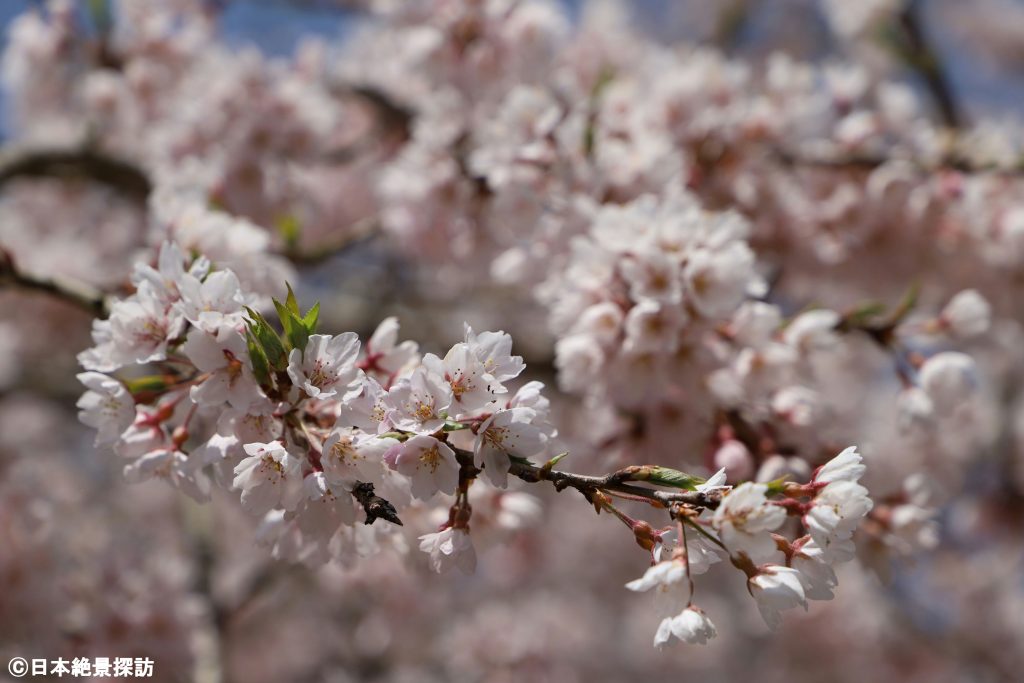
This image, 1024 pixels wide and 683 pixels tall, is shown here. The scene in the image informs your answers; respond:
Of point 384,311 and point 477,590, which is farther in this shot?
point 477,590

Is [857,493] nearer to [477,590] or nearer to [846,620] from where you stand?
[846,620]

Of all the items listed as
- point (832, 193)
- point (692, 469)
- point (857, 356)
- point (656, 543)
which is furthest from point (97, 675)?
point (857, 356)

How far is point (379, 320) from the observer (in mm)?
3939

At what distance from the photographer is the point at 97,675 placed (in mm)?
2371

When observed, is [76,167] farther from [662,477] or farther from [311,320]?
[662,477]

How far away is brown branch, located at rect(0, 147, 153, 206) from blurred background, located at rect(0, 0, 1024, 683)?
1cm

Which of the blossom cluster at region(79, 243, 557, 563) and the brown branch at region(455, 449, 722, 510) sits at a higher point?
the blossom cluster at region(79, 243, 557, 563)

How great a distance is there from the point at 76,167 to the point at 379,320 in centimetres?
146

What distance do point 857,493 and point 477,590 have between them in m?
5.53

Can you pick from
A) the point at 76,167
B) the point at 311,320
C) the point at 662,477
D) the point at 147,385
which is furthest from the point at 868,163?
the point at 76,167

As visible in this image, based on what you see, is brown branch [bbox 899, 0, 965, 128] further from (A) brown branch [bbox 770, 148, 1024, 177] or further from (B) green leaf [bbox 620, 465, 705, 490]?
(B) green leaf [bbox 620, 465, 705, 490]

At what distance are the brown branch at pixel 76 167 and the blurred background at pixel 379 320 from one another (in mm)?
15

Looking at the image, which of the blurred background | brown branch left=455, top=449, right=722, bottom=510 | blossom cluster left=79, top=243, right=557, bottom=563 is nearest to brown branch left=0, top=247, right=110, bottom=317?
the blurred background

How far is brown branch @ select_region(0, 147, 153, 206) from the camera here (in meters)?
2.87
